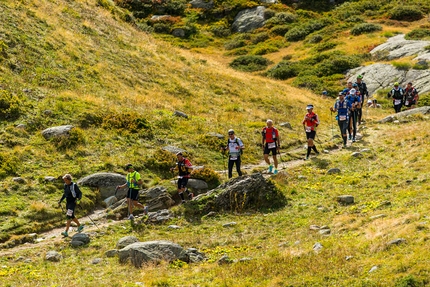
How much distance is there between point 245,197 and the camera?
703 inches

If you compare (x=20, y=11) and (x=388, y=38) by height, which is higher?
(x=20, y=11)

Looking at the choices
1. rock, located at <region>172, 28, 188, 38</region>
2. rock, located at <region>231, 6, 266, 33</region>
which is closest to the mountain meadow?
rock, located at <region>172, 28, 188, 38</region>

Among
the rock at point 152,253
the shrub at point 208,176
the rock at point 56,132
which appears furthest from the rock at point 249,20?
the rock at point 152,253

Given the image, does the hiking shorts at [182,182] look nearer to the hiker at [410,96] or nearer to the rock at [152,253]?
the rock at [152,253]

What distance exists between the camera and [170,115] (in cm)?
2867

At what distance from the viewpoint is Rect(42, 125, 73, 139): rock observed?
22625mm

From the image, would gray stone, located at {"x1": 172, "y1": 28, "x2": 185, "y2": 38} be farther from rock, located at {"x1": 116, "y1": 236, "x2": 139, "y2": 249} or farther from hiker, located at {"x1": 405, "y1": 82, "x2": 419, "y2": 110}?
rock, located at {"x1": 116, "y1": 236, "x2": 139, "y2": 249}

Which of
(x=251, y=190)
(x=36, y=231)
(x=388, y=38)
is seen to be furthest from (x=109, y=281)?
(x=388, y=38)

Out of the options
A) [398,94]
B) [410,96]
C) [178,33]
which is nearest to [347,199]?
[398,94]

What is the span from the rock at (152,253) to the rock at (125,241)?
3.72 feet

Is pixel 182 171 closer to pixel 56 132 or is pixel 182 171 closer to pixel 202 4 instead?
pixel 56 132

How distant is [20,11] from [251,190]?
2598 centimetres

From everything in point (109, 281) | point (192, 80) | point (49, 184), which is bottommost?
point (109, 281)

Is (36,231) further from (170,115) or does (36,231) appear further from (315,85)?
(315,85)
